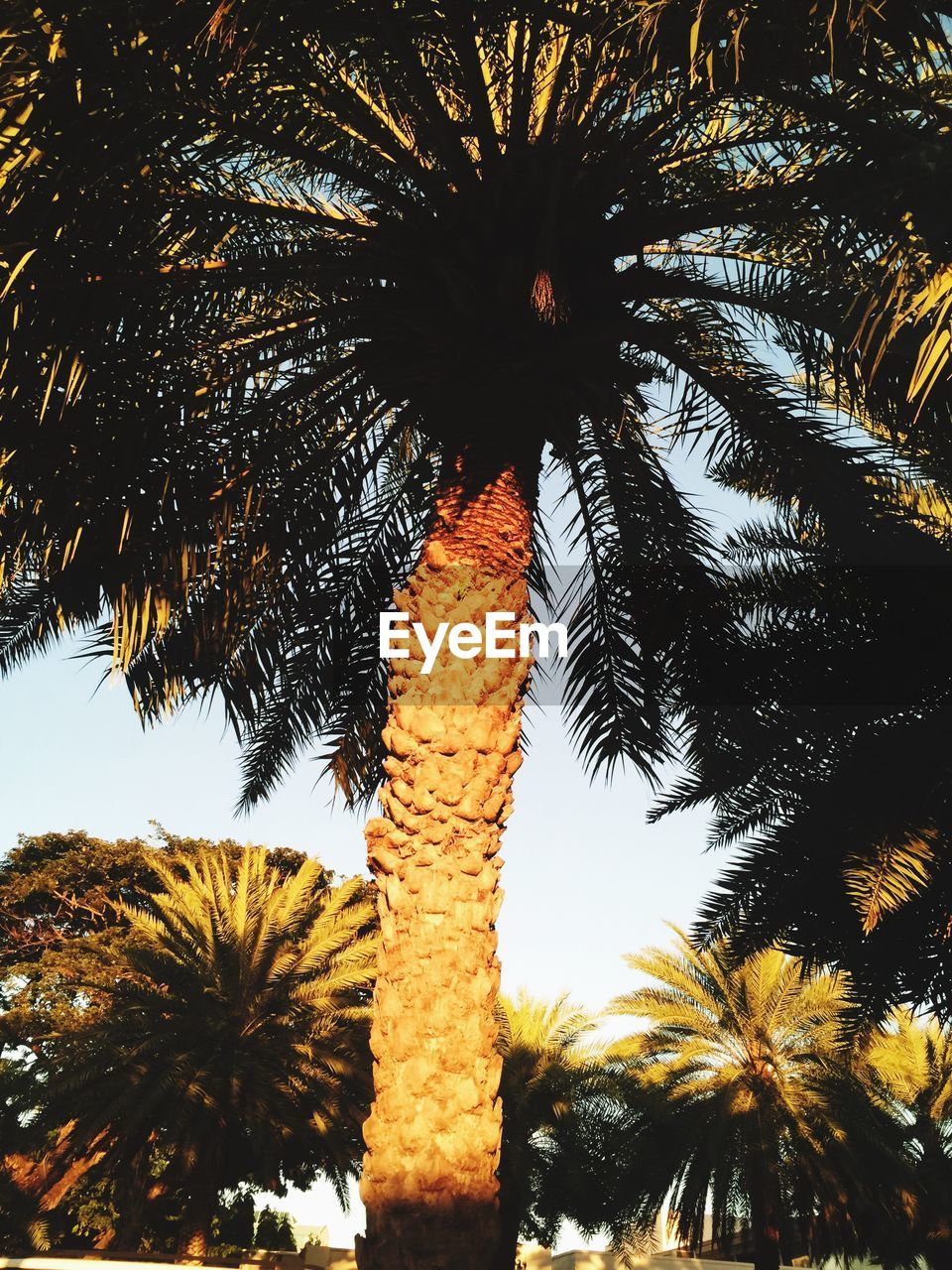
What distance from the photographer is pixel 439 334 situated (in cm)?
660

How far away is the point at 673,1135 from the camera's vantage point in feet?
65.2

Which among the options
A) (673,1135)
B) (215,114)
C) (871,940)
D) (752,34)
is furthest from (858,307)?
(673,1135)

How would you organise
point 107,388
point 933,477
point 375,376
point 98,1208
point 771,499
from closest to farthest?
point 107,388 → point 375,376 → point 933,477 → point 771,499 → point 98,1208

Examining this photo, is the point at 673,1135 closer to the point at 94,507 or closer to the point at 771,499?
the point at 771,499

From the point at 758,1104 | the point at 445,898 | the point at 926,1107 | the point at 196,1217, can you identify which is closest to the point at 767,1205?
the point at 758,1104

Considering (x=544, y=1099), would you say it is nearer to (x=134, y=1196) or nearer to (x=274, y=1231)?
(x=134, y=1196)

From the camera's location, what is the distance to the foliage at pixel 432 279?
5.36m

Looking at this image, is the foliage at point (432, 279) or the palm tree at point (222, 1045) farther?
the palm tree at point (222, 1045)

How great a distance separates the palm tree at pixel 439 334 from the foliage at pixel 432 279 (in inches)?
1.1

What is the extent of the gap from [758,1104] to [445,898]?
16472mm

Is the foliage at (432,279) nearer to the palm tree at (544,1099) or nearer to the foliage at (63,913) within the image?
the palm tree at (544,1099)

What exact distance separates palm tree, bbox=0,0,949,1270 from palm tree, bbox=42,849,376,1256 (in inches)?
491

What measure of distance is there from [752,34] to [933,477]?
400 centimetres

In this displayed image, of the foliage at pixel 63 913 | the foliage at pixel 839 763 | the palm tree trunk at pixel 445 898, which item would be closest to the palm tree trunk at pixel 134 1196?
the foliage at pixel 63 913
